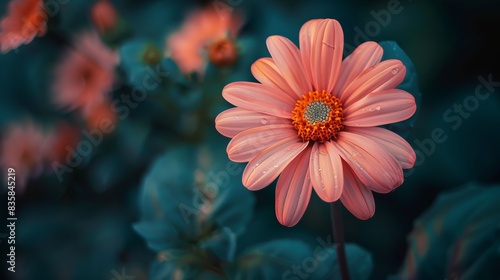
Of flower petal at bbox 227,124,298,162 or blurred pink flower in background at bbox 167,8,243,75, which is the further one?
blurred pink flower in background at bbox 167,8,243,75

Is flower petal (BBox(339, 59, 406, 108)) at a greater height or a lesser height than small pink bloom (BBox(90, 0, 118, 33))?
lesser

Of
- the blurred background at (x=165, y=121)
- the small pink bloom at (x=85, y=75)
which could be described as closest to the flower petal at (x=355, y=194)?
the blurred background at (x=165, y=121)

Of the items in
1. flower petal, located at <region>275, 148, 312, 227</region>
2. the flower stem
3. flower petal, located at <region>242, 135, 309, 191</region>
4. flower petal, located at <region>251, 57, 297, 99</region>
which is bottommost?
the flower stem

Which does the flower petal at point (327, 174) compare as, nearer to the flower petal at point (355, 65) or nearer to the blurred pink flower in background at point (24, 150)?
the flower petal at point (355, 65)

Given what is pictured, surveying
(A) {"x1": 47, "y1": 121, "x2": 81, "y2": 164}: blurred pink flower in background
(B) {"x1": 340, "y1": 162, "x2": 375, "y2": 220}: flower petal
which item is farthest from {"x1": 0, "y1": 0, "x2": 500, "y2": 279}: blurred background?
(B) {"x1": 340, "y1": 162, "x2": 375, "y2": 220}: flower petal

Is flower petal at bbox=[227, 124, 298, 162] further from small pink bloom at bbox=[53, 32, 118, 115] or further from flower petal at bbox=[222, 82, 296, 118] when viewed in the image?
small pink bloom at bbox=[53, 32, 118, 115]

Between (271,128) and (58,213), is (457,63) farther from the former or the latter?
(58,213)
